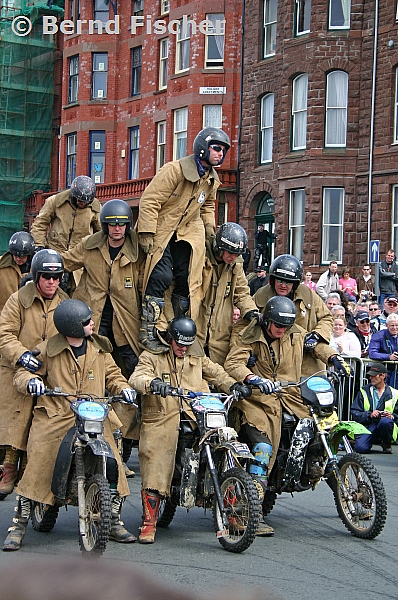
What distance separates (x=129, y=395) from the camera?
282 inches

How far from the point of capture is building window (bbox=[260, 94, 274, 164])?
110 feet

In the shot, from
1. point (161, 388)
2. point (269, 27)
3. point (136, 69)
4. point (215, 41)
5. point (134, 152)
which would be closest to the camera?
point (161, 388)

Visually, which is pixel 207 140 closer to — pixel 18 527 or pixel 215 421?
pixel 215 421

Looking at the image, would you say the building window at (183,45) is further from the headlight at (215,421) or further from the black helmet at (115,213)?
the headlight at (215,421)

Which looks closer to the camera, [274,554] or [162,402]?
[274,554]

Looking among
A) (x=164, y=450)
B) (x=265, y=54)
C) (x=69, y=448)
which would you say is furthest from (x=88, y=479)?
(x=265, y=54)

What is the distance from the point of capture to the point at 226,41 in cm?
3584

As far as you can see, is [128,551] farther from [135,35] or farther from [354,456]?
[135,35]

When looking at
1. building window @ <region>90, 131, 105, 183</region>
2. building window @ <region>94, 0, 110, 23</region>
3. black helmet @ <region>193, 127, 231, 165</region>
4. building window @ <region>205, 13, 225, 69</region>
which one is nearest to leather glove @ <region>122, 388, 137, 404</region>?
black helmet @ <region>193, 127, 231, 165</region>

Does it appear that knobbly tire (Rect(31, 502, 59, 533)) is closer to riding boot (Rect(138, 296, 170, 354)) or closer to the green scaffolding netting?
riding boot (Rect(138, 296, 170, 354))

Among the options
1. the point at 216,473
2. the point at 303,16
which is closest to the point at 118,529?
the point at 216,473

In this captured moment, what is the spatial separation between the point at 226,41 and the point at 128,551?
30559mm

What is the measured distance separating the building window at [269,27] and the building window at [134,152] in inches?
336

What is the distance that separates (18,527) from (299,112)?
2612 centimetres
